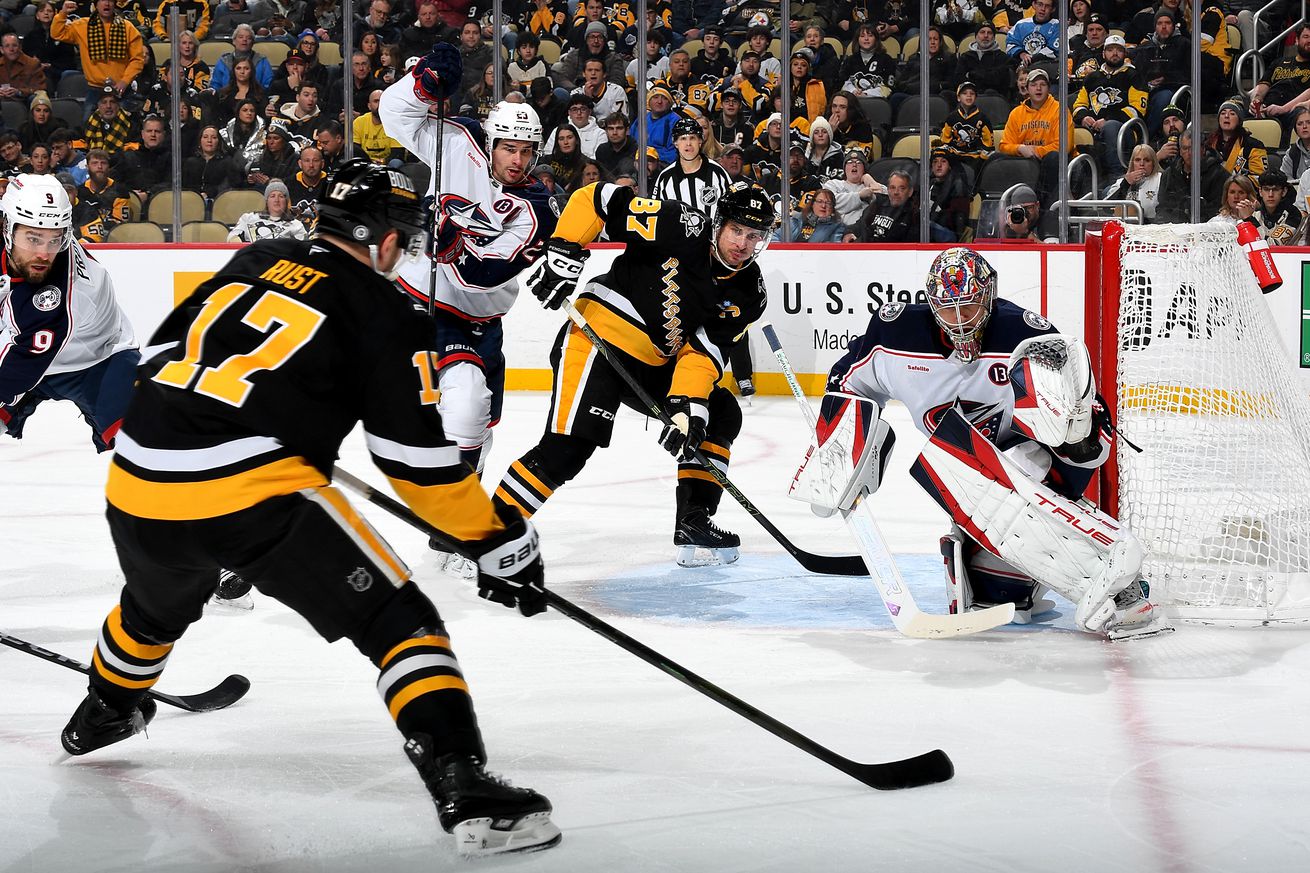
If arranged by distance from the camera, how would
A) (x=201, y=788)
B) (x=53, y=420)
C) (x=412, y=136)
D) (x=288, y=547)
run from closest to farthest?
(x=288, y=547)
(x=201, y=788)
(x=412, y=136)
(x=53, y=420)

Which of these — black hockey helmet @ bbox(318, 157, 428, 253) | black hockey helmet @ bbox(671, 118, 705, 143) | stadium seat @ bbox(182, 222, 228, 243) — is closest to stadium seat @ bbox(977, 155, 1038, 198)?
black hockey helmet @ bbox(671, 118, 705, 143)

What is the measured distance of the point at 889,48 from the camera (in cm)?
735

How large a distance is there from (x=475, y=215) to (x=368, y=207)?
2.22 metres

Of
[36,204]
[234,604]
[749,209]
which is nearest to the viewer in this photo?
[36,204]

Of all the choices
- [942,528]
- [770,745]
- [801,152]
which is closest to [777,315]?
[801,152]

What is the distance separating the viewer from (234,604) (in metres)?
3.49

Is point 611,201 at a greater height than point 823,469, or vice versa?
point 611,201

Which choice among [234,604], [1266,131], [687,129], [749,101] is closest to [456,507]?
[234,604]

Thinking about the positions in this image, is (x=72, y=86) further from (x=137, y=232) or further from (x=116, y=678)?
(x=116, y=678)

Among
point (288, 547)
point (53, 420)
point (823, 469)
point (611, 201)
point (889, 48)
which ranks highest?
point (889, 48)

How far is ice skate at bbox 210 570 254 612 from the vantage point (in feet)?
11.3

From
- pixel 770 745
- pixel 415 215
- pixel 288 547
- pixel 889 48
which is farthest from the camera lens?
pixel 889 48

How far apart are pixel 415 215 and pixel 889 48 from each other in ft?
18.9

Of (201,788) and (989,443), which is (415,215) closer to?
(201,788)
